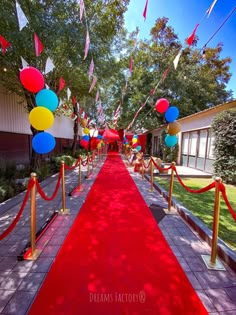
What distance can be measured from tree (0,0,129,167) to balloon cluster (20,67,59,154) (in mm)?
2018

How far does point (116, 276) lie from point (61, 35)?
651cm

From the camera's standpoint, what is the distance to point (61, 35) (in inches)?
219

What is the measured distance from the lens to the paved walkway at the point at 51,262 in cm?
197

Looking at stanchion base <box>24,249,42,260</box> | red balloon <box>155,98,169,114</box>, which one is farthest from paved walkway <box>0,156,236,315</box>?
red balloon <box>155,98,169,114</box>

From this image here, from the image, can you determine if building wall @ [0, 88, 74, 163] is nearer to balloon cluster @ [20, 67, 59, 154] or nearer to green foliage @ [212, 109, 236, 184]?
balloon cluster @ [20, 67, 59, 154]

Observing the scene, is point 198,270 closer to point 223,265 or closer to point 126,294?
point 223,265

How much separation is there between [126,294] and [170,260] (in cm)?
92

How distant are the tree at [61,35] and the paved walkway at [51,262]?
15.1ft

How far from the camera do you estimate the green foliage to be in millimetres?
7328

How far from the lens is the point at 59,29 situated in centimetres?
545

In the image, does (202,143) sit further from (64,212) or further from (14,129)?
(14,129)

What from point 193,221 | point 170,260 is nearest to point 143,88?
point 193,221

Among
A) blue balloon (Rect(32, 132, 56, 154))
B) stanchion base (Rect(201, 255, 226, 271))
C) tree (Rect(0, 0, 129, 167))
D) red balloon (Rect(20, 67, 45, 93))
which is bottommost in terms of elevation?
stanchion base (Rect(201, 255, 226, 271))

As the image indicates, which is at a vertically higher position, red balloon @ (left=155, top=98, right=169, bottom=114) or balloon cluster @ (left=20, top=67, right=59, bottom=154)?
red balloon @ (left=155, top=98, right=169, bottom=114)
